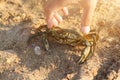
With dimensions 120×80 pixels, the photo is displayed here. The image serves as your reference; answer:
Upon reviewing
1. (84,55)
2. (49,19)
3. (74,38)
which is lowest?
(84,55)

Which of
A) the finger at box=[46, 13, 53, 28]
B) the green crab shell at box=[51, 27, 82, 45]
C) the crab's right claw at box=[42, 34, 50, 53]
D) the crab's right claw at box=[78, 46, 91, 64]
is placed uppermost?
the finger at box=[46, 13, 53, 28]

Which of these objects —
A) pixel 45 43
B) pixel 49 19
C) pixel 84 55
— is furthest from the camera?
pixel 45 43

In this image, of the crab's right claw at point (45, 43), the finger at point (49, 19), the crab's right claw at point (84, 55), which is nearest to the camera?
the finger at point (49, 19)

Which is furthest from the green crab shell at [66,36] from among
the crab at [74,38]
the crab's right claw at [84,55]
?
the crab's right claw at [84,55]

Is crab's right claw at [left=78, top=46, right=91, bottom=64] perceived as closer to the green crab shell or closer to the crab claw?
the crab claw

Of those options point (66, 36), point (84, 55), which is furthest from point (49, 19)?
point (84, 55)

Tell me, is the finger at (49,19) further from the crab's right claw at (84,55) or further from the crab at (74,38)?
the crab's right claw at (84,55)

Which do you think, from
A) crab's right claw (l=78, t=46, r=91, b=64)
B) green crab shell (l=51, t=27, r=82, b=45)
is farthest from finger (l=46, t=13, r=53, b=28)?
crab's right claw (l=78, t=46, r=91, b=64)

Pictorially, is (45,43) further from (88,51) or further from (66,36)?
(88,51)
